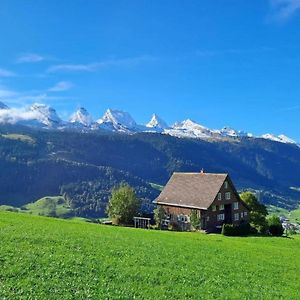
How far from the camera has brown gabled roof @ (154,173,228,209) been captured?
4032 inches

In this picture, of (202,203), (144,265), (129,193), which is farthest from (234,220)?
(144,265)

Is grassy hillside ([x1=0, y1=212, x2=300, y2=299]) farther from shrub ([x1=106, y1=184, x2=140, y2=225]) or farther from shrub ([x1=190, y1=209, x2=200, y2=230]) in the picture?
shrub ([x1=106, y1=184, x2=140, y2=225])

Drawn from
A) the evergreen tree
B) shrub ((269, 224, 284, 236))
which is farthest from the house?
shrub ((269, 224, 284, 236))

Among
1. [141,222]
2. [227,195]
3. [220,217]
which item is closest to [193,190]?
[227,195]

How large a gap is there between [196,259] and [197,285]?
951 centimetres

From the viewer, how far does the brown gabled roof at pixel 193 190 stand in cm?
10241

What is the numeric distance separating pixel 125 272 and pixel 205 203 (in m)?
75.0

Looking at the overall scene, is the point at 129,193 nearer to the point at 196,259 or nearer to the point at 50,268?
the point at 196,259

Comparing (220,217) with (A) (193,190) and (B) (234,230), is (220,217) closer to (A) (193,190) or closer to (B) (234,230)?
(A) (193,190)

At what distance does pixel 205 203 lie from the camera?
100688mm

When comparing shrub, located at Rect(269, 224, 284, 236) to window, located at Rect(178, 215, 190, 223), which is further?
window, located at Rect(178, 215, 190, 223)

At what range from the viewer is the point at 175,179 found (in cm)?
11656

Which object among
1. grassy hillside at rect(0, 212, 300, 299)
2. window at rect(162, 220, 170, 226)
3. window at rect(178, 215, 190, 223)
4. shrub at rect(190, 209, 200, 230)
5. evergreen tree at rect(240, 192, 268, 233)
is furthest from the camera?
window at rect(162, 220, 170, 226)

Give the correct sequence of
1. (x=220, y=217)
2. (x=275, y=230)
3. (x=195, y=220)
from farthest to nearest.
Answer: (x=220, y=217), (x=195, y=220), (x=275, y=230)
